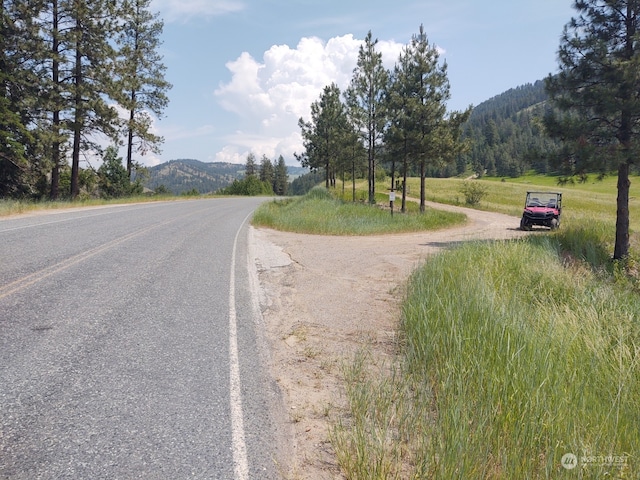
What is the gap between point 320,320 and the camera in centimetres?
655

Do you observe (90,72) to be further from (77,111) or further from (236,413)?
(236,413)

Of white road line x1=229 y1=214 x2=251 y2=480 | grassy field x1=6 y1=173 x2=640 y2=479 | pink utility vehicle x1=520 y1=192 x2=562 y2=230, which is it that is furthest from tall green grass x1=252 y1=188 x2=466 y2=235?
white road line x1=229 y1=214 x2=251 y2=480

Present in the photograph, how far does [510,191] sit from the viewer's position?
2687 inches

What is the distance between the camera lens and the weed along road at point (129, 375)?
Result: 289 centimetres

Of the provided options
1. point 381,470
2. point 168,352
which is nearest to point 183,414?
point 168,352

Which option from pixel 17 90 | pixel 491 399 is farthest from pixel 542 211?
pixel 17 90

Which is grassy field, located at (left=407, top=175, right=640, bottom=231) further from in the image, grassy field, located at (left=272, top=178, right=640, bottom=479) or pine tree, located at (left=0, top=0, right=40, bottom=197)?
pine tree, located at (left=0, top=0, right=40, bottom=197)

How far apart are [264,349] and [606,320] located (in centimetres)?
475

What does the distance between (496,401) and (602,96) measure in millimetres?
13863

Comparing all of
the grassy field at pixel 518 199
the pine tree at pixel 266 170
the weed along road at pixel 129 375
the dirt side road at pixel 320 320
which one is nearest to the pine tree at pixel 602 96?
the dirt side road at pixel 320 320

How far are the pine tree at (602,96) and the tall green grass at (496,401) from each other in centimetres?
1011

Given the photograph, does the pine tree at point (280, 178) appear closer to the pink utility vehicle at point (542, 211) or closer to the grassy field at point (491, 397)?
the pink utility vehicle at point (542, 211)

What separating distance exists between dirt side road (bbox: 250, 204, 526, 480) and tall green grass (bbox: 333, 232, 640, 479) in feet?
0.93

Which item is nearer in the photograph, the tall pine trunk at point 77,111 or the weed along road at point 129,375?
the weed along road at point 129,375
